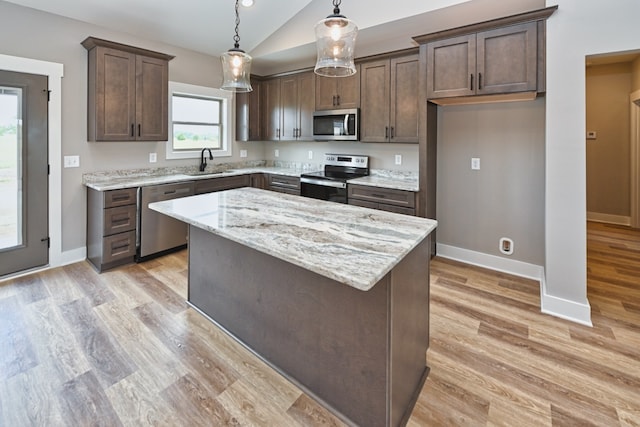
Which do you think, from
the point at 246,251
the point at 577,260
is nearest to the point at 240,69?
the point at 246,251

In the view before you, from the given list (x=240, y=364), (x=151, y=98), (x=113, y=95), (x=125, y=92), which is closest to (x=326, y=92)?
(x=151, y=98)

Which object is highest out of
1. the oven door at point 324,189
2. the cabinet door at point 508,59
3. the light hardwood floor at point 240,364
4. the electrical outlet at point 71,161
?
the cabinet door at point 508,59

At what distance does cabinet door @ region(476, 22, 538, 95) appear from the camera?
2867mm

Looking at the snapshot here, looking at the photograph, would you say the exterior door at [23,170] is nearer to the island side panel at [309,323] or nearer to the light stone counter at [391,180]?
the island side panel at [309,323]

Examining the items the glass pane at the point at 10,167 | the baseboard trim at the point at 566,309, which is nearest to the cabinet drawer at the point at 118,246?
the glass pane at the point at 10,167

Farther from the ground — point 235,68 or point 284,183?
point 235,68

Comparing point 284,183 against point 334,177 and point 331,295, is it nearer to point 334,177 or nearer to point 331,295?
point 334,177

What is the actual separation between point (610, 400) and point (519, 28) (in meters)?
2.84

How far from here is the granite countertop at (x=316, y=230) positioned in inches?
51.9

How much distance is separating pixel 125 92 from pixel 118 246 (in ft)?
5.70

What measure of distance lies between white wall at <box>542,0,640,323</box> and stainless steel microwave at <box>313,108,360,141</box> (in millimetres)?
2162

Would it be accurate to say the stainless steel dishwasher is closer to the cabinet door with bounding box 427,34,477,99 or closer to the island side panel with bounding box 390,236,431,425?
the island side panel with bounding box 390,236,431,425

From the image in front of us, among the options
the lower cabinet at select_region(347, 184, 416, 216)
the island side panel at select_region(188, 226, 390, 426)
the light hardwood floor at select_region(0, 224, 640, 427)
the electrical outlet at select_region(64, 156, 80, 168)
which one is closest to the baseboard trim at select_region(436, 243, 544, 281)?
the light hardwood floor at select_region(0, 224, 640, 427)

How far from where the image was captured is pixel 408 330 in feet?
5.61
